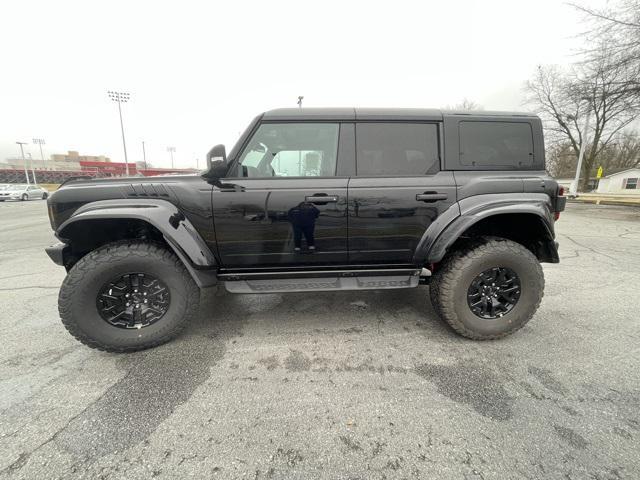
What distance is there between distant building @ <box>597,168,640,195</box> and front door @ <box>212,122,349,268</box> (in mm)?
45660

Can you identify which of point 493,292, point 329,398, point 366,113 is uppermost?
point 366,113

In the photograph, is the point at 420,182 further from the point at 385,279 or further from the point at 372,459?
the point at 372,459

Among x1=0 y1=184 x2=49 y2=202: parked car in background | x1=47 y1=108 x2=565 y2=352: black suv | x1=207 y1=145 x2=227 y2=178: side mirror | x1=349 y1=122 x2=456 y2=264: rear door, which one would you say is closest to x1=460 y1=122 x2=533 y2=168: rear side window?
x1=47 y1=108 x2=565 y2=352: black suv

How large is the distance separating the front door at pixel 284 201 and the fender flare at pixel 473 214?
752mm

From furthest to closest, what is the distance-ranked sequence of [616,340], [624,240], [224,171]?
[624,240], [616,340], [224,171]

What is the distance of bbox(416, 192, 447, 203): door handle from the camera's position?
2.46 metres

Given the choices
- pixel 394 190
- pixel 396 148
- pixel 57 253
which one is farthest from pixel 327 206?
pixel 57 253

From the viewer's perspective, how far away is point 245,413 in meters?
1.81

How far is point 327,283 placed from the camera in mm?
2574

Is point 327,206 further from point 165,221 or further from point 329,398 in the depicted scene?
point 329,398

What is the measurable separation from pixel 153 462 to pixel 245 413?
1.69ft

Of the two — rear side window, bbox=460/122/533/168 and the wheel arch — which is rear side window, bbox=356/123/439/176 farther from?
the wheel arch

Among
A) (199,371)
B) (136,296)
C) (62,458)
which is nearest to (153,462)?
(62,458)

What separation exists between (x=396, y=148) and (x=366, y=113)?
42 cm
